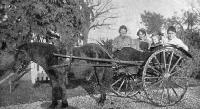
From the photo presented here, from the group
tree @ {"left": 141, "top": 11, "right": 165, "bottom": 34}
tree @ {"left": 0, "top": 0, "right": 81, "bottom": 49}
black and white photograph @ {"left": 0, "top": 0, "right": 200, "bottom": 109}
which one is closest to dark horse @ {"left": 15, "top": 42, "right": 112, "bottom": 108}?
black and white photograph @ {"left": 0, "top": 0, "right": 200, "bottom": 109}

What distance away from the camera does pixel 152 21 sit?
32844 millimetres

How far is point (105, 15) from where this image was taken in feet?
120

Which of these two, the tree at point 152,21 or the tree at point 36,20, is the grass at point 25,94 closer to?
the tree at point 36,20

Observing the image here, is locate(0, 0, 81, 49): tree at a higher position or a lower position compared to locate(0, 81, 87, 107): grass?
higher

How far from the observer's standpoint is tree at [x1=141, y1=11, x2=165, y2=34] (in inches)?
1251

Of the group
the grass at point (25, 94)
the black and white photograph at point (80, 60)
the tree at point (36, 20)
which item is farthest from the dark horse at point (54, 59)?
the grass at point (25, 94)

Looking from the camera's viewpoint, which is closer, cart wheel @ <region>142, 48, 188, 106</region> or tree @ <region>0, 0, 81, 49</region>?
cart wheel @ <region>142, 48, 188, 106</region>

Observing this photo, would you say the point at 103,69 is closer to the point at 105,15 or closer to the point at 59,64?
the point at 59,64

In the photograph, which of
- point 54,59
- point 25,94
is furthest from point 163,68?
point 25,94

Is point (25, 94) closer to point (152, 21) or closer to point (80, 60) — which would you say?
point (80, 60)

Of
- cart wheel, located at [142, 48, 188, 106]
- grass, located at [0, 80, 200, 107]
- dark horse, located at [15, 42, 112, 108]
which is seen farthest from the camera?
grass, located at [0, 80, 200, 107]

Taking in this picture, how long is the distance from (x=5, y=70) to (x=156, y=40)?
Result: 398 cm

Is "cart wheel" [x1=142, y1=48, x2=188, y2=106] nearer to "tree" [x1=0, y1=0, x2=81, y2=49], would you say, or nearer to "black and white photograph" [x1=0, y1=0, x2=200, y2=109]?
"black and white photograph" [x1=0, y1=0, x2=200, y2=109]

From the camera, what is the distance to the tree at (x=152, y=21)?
3177 centimetres
